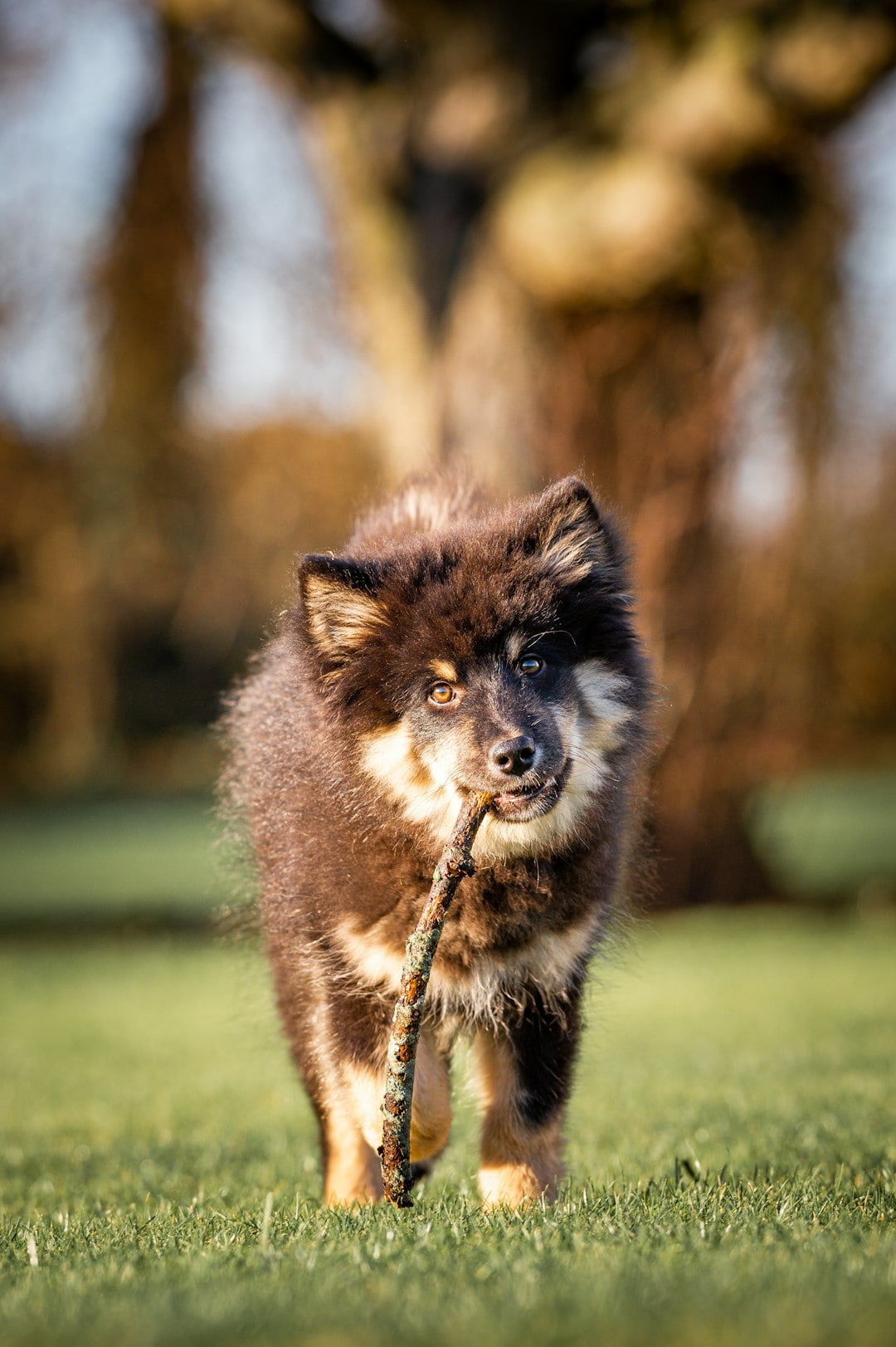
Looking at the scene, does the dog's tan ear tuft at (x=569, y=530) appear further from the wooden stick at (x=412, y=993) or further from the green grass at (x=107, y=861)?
the green grass at (x=107, y=861)

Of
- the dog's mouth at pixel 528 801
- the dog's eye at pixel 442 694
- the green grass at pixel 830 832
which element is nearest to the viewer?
the dog's mouth at pixel 528 801

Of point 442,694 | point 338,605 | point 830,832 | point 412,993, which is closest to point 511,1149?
point 412,993

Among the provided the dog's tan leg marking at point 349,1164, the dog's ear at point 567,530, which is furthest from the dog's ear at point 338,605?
the dog's tan leg marking at point 349,1164

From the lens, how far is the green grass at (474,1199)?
2.71 meters

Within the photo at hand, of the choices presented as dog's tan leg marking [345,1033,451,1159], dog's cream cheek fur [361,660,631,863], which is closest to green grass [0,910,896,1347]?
dog's tan leg marking [345,1033,451,1159]

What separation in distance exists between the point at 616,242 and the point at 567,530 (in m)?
7.97

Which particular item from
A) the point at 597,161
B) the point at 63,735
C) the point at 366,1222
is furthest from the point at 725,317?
the point at 63,735

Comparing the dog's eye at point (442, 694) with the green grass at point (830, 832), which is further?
the green grass at point (830, 832)

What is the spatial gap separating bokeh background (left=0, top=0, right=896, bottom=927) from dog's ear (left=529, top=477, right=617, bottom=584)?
11.6ft

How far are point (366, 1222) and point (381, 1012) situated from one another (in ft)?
2.69

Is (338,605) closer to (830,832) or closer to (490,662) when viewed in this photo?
(490,662)

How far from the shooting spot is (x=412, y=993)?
4.27m

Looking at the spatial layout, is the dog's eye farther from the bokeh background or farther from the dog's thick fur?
the bokeh background

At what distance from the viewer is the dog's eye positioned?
460 centimetres
